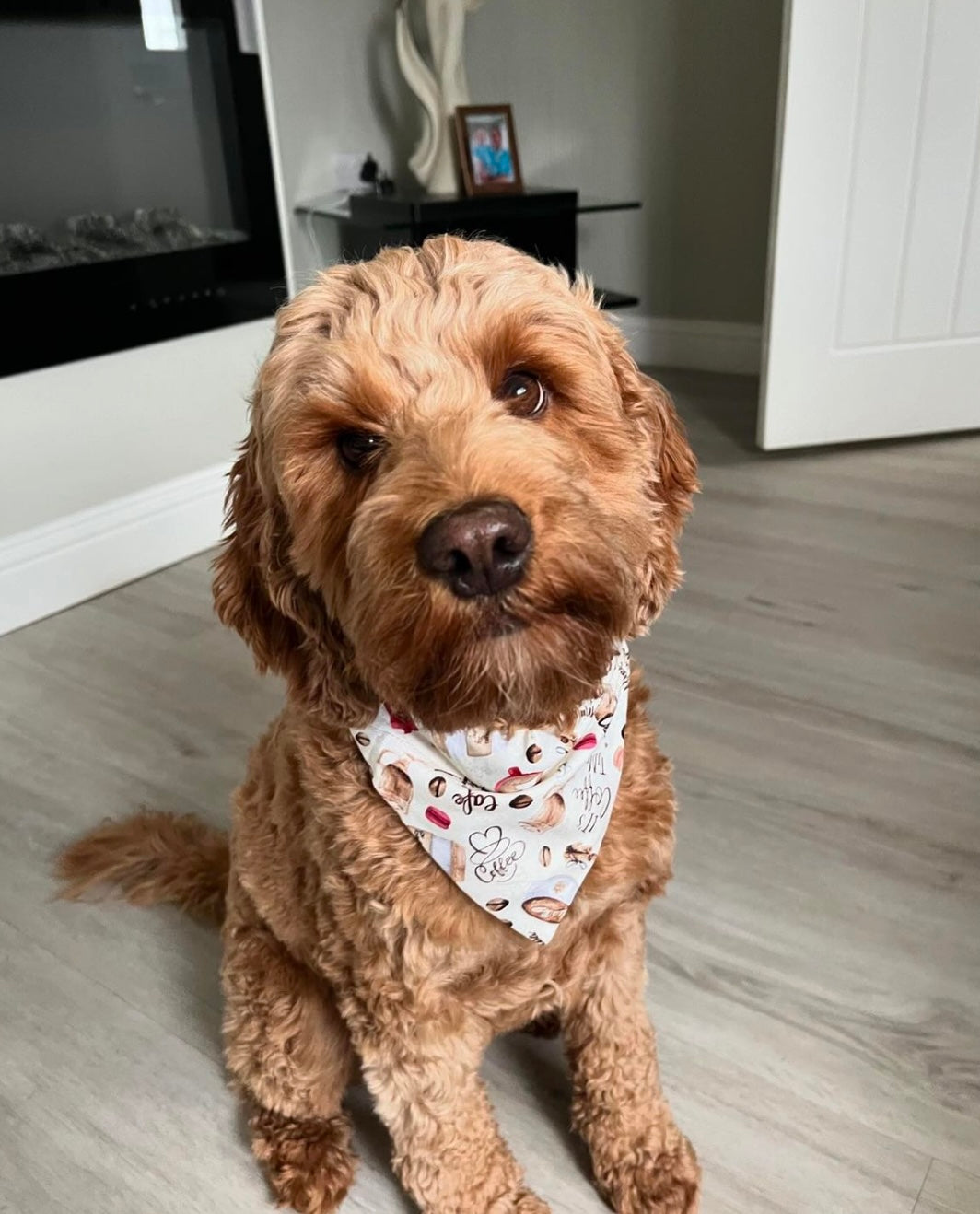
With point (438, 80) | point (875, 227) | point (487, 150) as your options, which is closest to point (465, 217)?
point (487, 150)

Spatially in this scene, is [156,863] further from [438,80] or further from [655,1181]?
[438,80]

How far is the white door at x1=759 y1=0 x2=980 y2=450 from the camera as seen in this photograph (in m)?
2.72

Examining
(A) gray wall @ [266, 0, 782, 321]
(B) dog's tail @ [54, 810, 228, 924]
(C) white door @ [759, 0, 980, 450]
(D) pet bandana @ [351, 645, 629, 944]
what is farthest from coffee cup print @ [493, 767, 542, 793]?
(A) gray wall @ [266, 0, 782, 321]

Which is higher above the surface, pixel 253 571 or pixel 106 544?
pixel 253 571

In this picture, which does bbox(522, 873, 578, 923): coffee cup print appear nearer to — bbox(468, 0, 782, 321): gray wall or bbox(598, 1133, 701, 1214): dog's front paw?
bbox(598, 1133, 701, 1214): dog's front paw

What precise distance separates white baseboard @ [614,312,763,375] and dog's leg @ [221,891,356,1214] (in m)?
3.21

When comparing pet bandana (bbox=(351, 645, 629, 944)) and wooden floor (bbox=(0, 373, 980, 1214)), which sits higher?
pet bandana (bbox=(351, 645, 629, 944))

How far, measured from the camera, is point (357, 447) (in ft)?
2.94

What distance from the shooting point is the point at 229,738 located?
200cm

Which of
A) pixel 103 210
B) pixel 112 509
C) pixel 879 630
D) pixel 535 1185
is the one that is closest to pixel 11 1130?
pixel 535 1185

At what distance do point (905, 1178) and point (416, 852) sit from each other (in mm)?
712

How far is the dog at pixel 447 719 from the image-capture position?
0.80 m

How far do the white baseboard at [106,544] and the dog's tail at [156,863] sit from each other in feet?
3.53

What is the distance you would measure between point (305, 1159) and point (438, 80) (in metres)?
3.34
